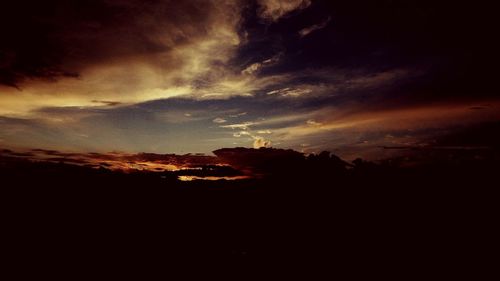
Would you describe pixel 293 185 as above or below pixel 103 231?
above

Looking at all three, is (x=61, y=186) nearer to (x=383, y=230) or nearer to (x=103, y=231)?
(x=103, y=231)

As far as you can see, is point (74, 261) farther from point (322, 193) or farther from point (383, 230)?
point (383, 230)

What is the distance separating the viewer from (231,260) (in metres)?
14.3

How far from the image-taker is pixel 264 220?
53.8 feet

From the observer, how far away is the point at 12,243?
11594 mm

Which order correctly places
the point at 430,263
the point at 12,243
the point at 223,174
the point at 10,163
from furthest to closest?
the point at 223,174 < the point at 430,263 < the point at 10,163 < the point at 12,243

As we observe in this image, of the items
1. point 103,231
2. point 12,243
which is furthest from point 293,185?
point 12,243

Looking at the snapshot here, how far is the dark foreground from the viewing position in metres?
12.8

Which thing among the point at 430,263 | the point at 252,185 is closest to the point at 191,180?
the point at 252,185

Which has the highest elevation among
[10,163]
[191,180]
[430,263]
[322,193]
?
[10,163]

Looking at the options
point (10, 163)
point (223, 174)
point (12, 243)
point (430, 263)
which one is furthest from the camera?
point (223, 174)

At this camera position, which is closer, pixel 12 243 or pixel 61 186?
pixel 12 243

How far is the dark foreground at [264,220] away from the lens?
503 inches

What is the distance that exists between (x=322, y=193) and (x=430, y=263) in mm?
6341
